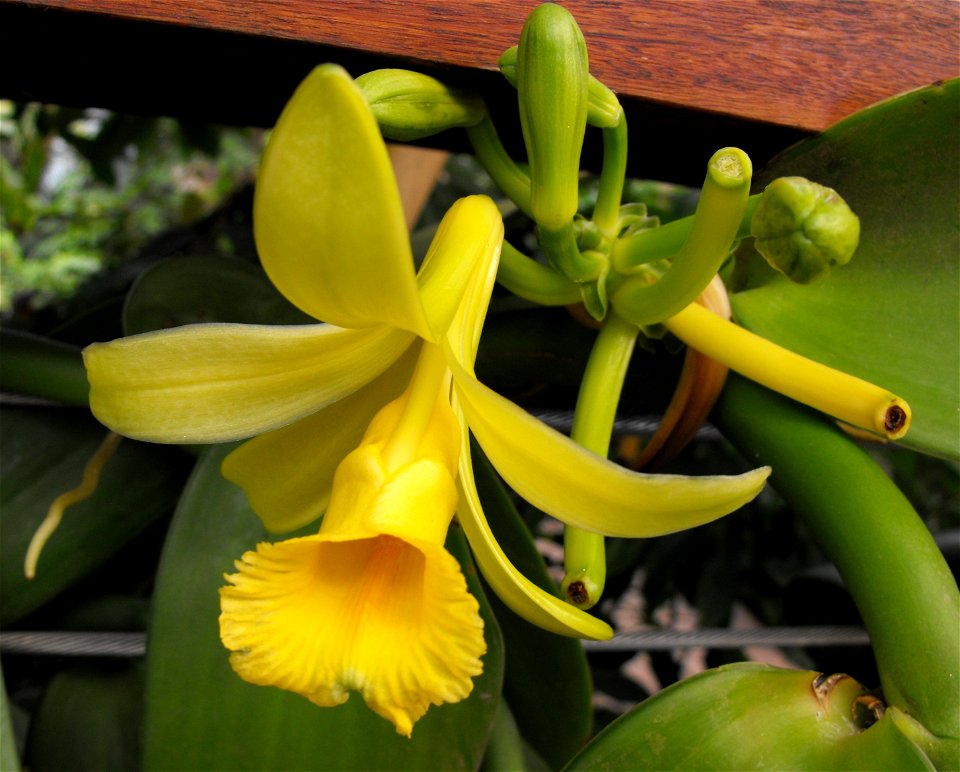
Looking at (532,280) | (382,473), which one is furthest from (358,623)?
(532,280)

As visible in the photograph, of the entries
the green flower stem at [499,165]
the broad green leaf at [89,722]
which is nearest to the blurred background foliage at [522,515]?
the broad green leaf at [89,722]

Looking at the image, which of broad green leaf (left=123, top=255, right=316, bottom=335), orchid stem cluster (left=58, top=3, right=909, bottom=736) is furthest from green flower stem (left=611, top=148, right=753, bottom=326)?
broad green leaf (left=123, top=255, right=316, bottom=335)

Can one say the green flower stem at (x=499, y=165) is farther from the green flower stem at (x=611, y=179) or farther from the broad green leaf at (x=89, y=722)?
the broad green leaf at (x=89, y=722)

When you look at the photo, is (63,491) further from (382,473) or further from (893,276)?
(893,276)

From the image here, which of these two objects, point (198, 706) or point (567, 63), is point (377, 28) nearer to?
point (567, 63)

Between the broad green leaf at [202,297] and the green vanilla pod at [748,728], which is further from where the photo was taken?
the broad green leaf at [202,297]

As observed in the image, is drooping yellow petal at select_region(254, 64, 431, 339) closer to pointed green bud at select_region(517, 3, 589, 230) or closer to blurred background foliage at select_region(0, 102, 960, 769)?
pointed green bud at select_region(517, 3, 589, 230)

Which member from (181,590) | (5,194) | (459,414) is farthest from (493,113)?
(5,194)
